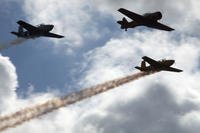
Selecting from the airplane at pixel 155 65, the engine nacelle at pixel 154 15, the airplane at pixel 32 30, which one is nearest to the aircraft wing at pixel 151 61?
the airplane at pixel 155 65

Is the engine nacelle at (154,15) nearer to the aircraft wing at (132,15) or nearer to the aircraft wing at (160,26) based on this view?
the aircraft wing at (132,15)

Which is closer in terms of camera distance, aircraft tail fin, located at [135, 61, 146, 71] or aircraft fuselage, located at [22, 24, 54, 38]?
aircraft tail fin, located at [135, 61, 146, 71]

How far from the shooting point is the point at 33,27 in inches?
7372

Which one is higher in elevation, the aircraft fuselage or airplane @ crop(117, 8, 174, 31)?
the aircraft fuselage

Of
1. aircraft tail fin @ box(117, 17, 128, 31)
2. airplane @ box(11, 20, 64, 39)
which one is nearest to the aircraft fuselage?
airplane @ box(11, 20, 64, 39)

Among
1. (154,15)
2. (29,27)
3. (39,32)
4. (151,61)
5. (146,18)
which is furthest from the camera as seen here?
(39,32)

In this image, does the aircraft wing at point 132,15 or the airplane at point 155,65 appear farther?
the airplane at point 155,65

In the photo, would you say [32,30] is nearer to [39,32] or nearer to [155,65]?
[39,32]

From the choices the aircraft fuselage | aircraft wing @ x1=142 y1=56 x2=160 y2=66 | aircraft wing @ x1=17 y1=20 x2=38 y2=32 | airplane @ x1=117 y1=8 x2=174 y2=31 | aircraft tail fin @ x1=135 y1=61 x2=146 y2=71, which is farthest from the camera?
aircraft wing @ x1=17 y1=20 x2=38 y2=32

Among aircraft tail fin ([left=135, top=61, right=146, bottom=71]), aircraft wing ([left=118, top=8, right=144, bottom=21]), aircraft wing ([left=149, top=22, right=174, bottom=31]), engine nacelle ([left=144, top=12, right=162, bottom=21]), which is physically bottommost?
aircraft tail fin ([left=135, top=61, right=146, bottom=71])

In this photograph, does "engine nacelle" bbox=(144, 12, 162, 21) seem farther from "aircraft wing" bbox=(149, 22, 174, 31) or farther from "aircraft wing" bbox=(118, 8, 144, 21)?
"aircraft wing" bbox=(149, 22, 174, 31)

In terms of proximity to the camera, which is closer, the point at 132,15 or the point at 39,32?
the point at 132,15

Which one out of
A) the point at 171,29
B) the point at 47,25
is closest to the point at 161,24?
the point at 171,29

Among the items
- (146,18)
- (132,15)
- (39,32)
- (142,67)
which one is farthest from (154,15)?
(39,32)
